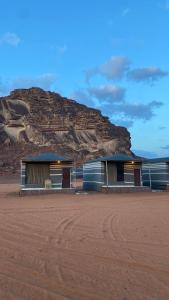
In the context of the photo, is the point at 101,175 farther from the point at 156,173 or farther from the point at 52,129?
the point at 52,129

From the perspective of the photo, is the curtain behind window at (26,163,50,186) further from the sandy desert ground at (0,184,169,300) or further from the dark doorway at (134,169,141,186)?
the sandy desert ground at (0,184,169,300)

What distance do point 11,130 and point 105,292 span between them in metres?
90.0

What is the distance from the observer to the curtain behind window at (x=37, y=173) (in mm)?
34375

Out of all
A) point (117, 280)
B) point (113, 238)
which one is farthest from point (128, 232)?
point (117, 280)

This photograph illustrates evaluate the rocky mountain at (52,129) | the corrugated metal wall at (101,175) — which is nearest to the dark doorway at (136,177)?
the corrugated metal wall at (101,175)

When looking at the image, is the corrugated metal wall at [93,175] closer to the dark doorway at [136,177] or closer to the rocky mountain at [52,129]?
the dark doorway at [136,177]

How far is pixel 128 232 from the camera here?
11.9 m

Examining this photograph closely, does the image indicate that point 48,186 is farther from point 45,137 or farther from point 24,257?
point 45,137

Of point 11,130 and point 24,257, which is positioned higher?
point 11,130

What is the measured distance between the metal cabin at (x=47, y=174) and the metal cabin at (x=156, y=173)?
25.6 feet

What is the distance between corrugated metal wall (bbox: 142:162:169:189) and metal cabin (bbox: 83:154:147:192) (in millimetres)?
1850

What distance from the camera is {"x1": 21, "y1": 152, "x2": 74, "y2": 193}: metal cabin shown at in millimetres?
34000

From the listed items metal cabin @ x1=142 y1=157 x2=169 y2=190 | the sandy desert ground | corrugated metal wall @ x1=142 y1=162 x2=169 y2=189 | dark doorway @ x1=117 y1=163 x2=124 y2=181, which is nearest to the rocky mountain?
corrugated metal wall @ x1=142 y1=162 x2=169 y2=189

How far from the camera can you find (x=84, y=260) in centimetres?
812
